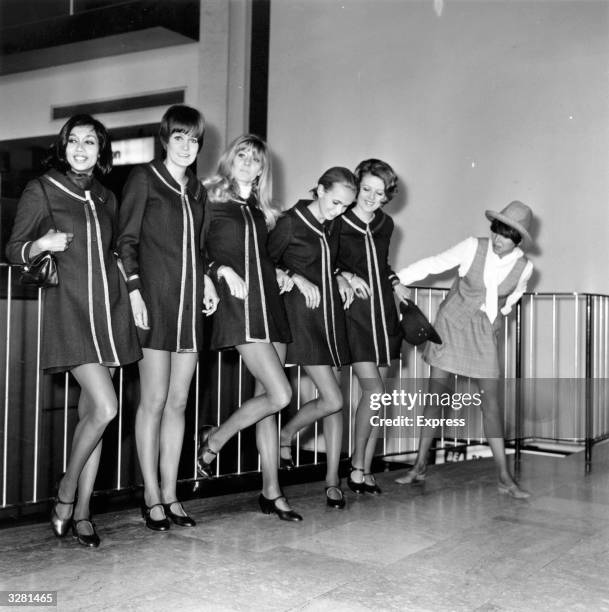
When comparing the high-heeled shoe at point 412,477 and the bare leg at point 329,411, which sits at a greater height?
the bare leg at point 329,411

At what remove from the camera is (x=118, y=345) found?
2.75 m

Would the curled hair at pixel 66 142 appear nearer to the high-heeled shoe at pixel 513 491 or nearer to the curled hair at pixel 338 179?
the curled hair at pixel 338 179

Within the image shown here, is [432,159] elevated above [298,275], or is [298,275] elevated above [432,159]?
[432,159]

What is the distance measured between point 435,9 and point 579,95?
163cm

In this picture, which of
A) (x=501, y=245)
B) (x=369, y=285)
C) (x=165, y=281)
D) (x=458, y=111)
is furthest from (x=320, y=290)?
(x=458, y=111)

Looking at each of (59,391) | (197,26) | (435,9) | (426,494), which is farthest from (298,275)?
(197,26)

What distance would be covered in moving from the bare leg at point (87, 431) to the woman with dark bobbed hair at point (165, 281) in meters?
0.21

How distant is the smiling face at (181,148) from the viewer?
2951mm

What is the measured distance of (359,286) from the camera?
363cm

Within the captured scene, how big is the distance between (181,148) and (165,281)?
490 mm

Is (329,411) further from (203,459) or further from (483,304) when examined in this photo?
(483,304)

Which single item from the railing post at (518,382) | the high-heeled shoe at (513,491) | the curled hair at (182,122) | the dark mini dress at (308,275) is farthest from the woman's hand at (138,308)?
the railing post at (518,382)

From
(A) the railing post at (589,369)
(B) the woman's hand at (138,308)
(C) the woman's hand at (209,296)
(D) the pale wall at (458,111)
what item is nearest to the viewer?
(B) the woman's hand at (138,308)

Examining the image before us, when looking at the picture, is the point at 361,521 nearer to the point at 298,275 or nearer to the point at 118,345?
the point at 298,275
